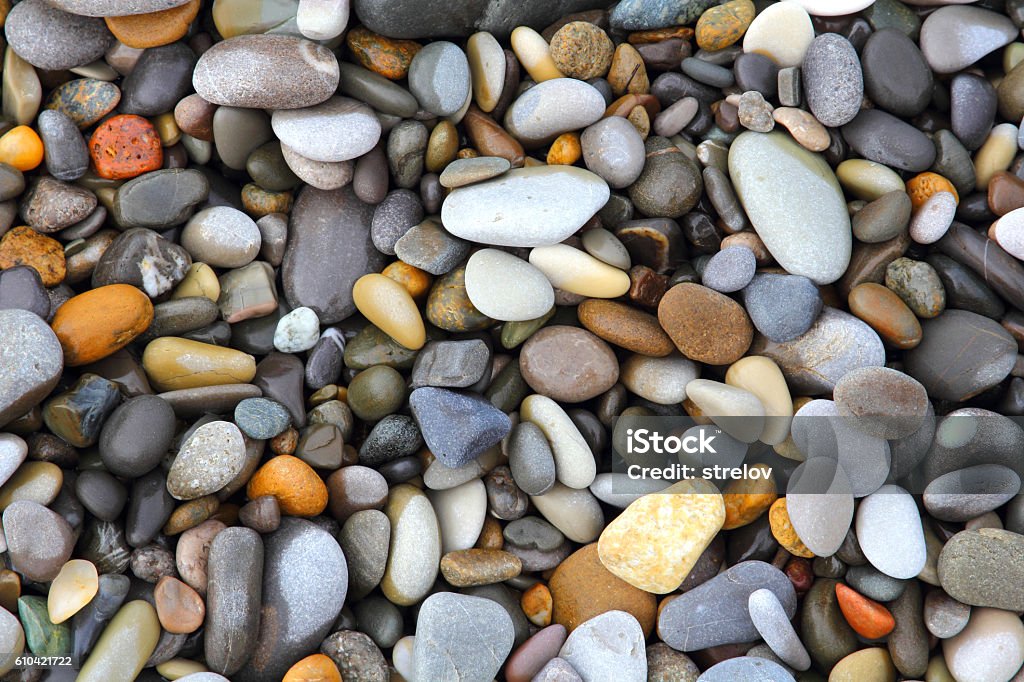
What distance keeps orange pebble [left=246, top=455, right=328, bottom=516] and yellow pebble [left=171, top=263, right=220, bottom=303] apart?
0.48m

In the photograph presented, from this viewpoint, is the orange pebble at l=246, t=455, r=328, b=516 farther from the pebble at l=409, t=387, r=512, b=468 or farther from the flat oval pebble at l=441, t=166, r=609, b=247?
the flat oval pebble at l=441, t=166, r=609, b=247

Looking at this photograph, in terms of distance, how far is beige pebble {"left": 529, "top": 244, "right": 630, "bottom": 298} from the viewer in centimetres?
192

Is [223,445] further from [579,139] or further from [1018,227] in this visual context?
[1018,227]

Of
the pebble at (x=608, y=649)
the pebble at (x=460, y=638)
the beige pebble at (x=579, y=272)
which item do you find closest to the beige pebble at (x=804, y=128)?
the beige pebble at (x=579, y=272)

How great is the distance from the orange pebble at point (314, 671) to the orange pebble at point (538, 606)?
459 mm

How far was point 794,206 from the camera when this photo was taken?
6.39ft

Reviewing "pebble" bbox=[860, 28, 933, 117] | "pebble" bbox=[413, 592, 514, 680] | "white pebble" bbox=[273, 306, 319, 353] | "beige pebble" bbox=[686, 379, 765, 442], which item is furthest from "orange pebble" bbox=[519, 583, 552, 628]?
"pebble" bbox=[860, 28, 933, 117]

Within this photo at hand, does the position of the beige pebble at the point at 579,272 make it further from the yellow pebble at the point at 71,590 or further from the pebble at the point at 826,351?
the yellow pebble at the point at 71,590

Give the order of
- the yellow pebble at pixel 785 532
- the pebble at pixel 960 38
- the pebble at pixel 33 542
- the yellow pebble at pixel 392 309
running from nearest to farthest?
the pebble at pixel 33 542 < the yellow pebble at pixel 785 532 < the yellow pebble at pixel 392 309 < the pebble at pixel 960 38

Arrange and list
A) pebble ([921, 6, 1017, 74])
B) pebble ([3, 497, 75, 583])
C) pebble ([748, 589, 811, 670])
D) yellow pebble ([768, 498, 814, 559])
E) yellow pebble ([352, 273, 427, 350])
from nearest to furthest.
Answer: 1. pebble ([3, 497, 75, 583])
2. pebble ([748, 589, 811, 670])
3. yellow pebble ([768, 498, 814, 559])
4. yellow pebble ([352, 273, 427, 350])
5. pebble ([921, 6, 1017, 74])

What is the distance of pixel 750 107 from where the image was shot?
6.58ft

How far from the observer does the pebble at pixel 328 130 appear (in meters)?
1.91

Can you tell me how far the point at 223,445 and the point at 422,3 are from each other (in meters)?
1.16

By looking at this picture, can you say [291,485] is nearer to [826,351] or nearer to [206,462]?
[206,462]
